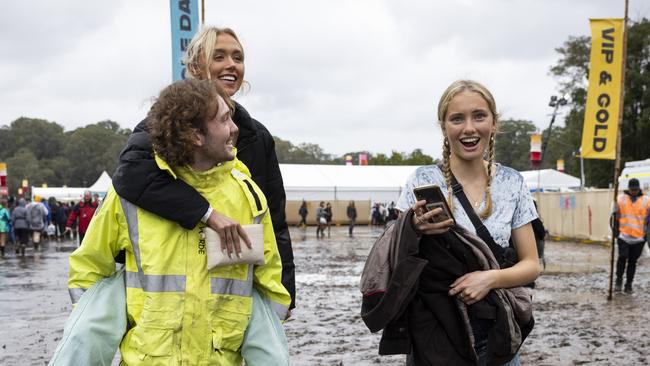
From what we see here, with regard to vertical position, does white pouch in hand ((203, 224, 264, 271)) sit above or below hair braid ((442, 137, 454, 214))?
below

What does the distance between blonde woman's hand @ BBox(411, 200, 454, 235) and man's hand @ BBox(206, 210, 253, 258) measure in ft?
2.00

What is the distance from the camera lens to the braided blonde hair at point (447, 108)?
282 cm

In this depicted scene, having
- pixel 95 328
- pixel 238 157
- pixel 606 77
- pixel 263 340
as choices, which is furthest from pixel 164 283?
pixel 606 77

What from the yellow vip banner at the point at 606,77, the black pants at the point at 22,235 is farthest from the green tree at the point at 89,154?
the yellow vip banner at the point at 606,77

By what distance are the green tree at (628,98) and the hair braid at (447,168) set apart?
43.8 meters

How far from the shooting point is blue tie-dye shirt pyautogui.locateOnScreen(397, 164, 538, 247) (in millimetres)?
2797

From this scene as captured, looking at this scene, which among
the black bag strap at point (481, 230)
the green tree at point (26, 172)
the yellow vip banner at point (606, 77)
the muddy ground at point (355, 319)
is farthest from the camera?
the green tree at point (26, 172)

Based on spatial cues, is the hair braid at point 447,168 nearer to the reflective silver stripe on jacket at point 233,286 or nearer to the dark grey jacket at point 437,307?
the dark grey jacket at point 437,307

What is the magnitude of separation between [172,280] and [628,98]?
47030 millimetres

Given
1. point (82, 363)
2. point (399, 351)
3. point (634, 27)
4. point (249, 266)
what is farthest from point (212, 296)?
point (634, 27)

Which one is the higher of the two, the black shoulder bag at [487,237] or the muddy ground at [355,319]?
the black shoulder bag at [487,237]

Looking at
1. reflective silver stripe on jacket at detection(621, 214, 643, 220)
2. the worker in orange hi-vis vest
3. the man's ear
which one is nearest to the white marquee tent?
the worker in orange hi-vis vest

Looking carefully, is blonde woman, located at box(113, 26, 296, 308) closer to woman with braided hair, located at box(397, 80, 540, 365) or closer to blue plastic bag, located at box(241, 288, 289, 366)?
blue plastic bag, located at box(241, 288, 289, 366)

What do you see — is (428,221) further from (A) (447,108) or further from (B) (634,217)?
(B) (634,217)
